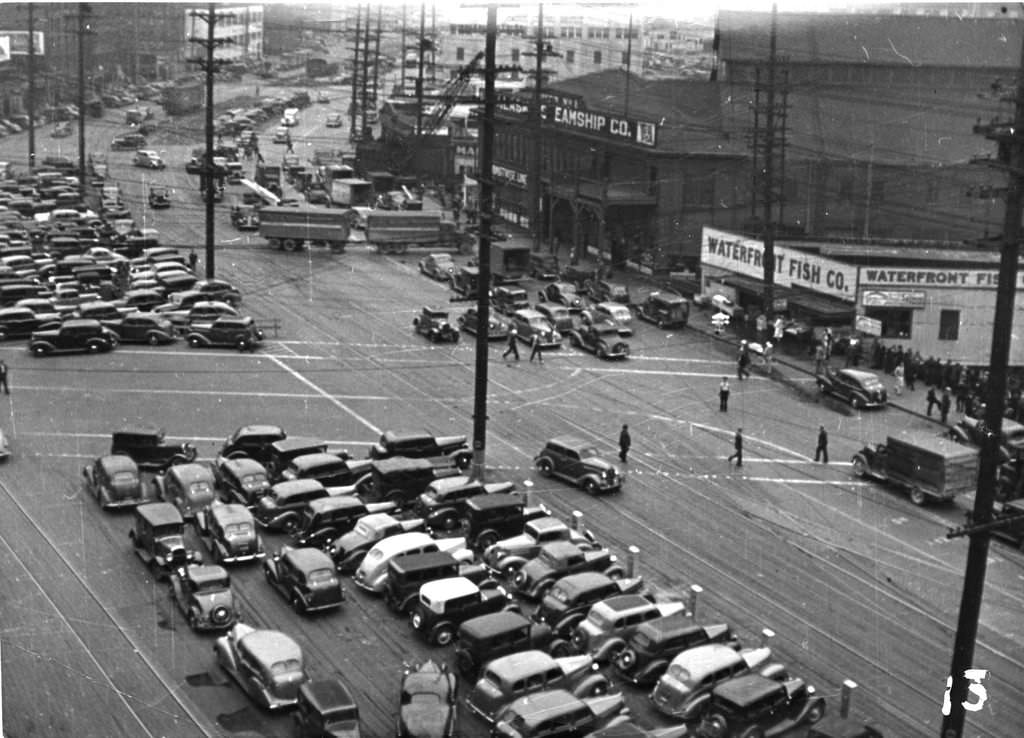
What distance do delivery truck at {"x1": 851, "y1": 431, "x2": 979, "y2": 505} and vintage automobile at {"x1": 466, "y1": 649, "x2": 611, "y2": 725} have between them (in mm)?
9787

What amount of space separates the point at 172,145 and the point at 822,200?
138ft

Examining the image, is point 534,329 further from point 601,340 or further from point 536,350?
point 601,340

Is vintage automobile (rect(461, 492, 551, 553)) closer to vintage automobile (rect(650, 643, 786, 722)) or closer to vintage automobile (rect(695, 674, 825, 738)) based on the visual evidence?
vintage automobile (rect(650, 643, 786, 722))

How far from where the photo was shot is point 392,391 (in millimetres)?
29375

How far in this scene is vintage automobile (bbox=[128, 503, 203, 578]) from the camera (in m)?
18.7

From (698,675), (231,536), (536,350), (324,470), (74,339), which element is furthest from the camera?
(536,350)

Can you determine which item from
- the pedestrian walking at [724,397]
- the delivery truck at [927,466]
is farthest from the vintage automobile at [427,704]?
the pedestrian walking at [724,397]

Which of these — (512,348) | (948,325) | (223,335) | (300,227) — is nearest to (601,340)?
(512,348)

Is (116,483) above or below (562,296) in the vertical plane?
below

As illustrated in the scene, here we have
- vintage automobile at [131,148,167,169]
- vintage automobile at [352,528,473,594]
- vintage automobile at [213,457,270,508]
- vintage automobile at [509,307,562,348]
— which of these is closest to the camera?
vintage automobile at [352,528,473,594]

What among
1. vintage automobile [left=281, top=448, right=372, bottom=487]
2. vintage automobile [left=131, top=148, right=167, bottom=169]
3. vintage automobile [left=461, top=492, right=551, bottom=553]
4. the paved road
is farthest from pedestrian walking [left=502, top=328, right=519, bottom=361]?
vintage automobile [left=131, top=148, right=167, bottom=169]

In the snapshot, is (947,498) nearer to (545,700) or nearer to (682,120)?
(545,700)

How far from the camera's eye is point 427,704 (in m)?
14.7

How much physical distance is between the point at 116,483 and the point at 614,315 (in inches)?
693
